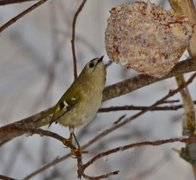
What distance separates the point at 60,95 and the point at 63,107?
7.24ft

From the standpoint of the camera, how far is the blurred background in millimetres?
2904

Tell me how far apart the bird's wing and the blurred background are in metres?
1.53

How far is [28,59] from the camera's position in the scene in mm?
3510

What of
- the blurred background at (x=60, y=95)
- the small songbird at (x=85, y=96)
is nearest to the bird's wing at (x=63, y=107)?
the small songbird at (x=85, y=96)

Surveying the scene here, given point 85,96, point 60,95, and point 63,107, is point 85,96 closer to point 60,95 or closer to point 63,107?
point 63,107

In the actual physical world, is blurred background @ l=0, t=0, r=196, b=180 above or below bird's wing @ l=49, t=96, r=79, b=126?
below

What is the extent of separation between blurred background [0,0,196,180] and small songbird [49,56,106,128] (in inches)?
59.8

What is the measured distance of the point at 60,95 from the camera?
11.0ft

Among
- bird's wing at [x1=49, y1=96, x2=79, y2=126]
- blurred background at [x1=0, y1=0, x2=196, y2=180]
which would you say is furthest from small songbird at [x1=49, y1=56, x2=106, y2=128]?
blurred background at [x1=0, y1=0, x2=196, y2=180]

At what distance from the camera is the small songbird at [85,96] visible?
3.77ft

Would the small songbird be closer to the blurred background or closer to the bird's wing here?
the bird's wing

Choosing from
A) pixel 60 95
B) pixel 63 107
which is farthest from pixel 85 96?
pixel 60 95

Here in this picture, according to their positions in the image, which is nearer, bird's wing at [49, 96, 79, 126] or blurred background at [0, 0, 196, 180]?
bird's wing at [49, 96, 79, 126]

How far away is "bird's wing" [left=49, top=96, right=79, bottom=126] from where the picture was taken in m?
1.14
